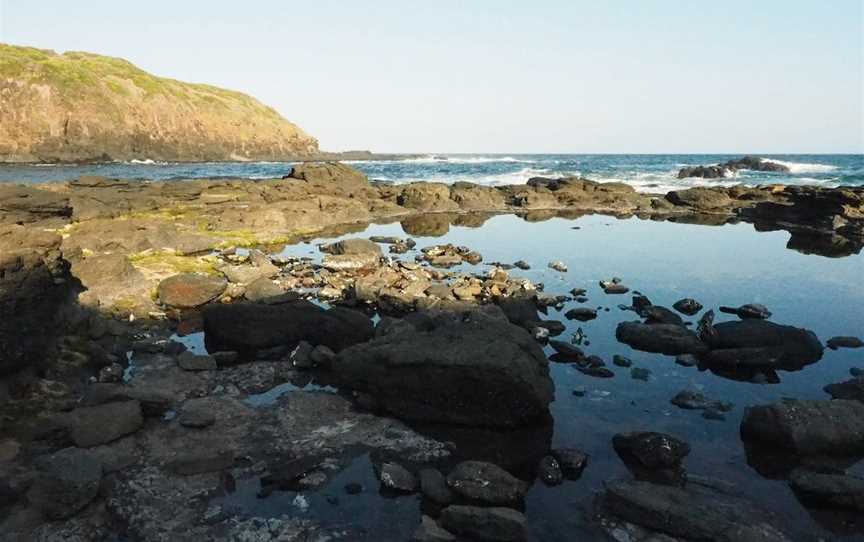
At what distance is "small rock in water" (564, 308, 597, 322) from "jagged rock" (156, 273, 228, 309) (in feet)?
32.8

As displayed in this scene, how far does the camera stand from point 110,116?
375 ft

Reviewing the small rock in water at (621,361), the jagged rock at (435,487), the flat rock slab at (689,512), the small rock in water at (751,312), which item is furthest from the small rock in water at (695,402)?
the small rock in water at (751,312)

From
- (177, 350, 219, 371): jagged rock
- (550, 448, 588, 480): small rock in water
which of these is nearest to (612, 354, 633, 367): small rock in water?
(550, 448, 588, 480): small rock in water

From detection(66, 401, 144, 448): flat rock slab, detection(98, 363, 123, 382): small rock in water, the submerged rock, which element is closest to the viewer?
detection(66, 401, 144, 448): flat rock slab

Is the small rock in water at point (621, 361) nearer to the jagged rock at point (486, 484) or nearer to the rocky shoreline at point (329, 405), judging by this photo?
the rocky shoreline at point (329, 405)

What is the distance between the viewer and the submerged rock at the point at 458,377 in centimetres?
850

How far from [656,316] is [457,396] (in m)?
7.38

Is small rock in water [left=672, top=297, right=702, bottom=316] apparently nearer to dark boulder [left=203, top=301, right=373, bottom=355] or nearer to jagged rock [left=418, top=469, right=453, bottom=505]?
dark boulder [left=203, top=301, right=373, bottom=355]

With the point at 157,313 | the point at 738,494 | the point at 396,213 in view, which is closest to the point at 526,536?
the point at 738,494

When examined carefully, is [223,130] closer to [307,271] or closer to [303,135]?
[303,135]

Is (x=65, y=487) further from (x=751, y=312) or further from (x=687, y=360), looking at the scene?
(x=751, y=312)

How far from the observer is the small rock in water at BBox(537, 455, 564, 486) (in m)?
7.11

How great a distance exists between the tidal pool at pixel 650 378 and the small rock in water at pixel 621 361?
22 centimetres

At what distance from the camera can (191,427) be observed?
8.30 metres
